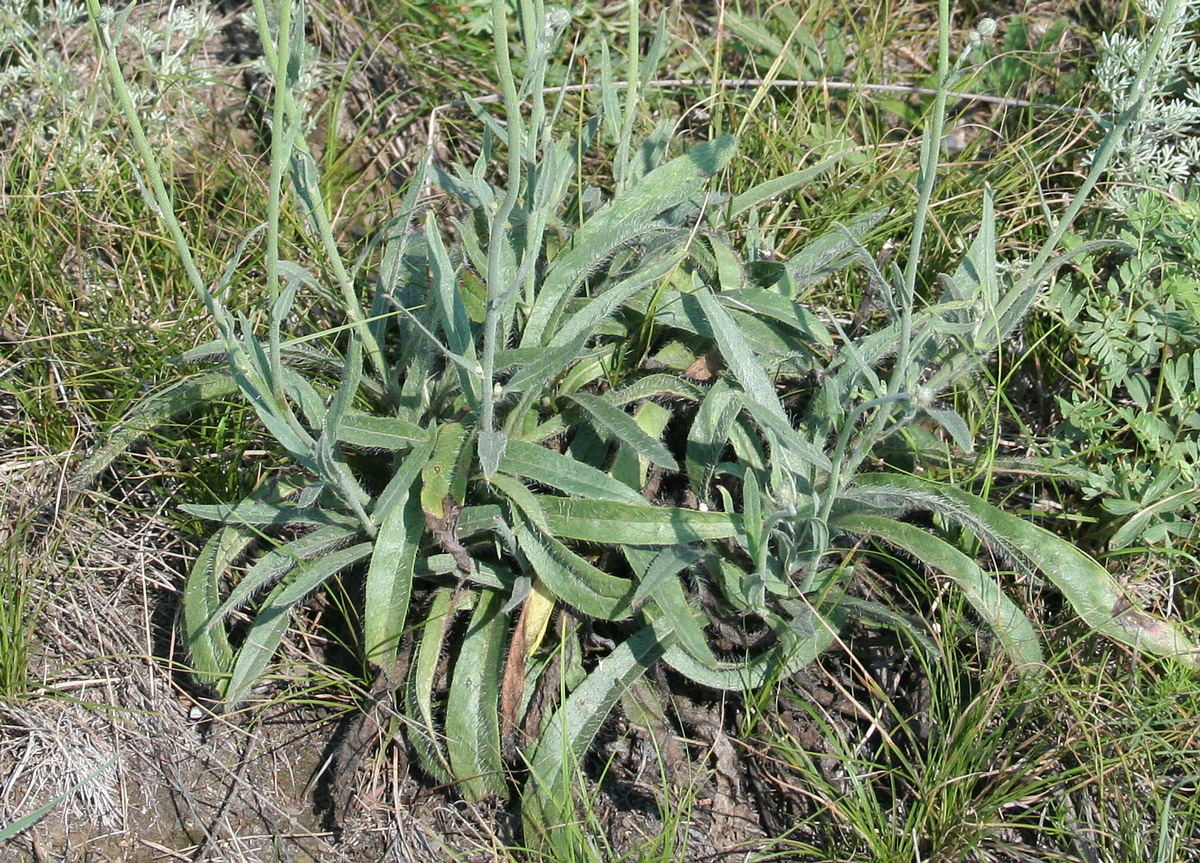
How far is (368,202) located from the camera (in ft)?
10.1

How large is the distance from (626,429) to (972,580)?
699mm

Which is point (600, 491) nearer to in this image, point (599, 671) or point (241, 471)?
point (599, 671)

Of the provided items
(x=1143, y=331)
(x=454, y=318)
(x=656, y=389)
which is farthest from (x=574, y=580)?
(x=1143, y=331)

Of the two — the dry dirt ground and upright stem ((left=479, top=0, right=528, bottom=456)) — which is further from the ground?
upright stem ((left=479, top=0, right=528, bottom=456))

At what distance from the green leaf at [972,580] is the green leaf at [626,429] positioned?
0.36m

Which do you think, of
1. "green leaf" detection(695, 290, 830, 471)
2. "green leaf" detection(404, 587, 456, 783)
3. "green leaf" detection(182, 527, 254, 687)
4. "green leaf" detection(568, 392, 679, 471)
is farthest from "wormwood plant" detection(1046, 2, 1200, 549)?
"green leaf" detection(182, 527, 254, 687)

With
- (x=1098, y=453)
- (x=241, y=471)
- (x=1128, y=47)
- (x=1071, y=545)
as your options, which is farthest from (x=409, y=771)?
(x=1128, y=47)

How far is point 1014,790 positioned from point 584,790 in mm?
759

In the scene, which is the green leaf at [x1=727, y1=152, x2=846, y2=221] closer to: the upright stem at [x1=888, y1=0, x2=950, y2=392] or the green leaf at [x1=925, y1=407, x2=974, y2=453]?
the upright stem at [x1=888, y1=0, x2=950, y2=392]

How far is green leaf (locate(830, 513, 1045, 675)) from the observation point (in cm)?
204

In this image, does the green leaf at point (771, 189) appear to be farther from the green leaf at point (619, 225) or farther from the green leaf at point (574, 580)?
the green leaf at point (574, 580)

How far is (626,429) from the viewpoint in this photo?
2.08m

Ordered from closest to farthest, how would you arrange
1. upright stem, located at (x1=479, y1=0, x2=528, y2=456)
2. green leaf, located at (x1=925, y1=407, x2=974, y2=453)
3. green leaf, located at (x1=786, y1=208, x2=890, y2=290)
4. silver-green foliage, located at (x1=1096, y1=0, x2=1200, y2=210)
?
upright stem, located at (x1=479, y1=0, x2=528, y2=456), green leaf, located at (x1=925, y1=407, x2=974, y2=453), green leaf, located at (x1=786, y1=208, x2=890, y2=290), silver-green foliage, located at (x1=1096, y1=0, x2=1200, y2=210)

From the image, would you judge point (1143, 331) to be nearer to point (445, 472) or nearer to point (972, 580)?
point (972, 580)
